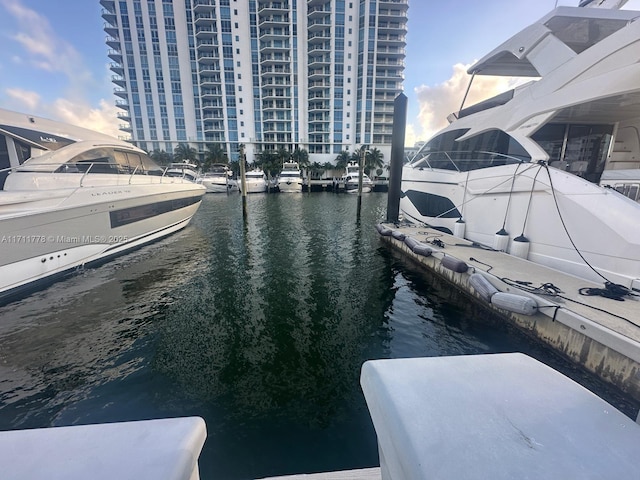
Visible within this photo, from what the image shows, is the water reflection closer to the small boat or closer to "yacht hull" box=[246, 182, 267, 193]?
"yacht hull" box=[246, 182, 267, 193]

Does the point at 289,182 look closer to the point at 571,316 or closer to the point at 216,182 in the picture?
the point at 216,182

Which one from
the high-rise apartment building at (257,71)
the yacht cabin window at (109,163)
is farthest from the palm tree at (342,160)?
the yacht cabin window at (109,163)

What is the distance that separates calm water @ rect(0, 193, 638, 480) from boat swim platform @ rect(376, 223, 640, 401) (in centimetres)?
25

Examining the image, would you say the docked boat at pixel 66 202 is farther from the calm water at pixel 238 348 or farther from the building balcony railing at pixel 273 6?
the building balcony railing at pixel 273 6

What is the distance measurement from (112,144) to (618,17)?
15.6 meters

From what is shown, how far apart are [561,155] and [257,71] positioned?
56.8m

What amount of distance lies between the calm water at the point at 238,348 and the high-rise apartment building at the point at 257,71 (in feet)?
163

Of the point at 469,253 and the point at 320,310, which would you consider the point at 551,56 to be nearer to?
the point at 469,253

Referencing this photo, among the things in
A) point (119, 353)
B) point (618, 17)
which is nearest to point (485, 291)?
point (119, 353)

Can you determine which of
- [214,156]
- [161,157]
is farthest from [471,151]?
[161,157]

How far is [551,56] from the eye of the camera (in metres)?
6.85

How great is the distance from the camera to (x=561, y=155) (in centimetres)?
734

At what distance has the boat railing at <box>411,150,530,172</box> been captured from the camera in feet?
24.2

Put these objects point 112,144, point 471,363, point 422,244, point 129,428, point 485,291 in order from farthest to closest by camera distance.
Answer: point 112,144 → point 422,244 → point 485,291 → point 471,363 → point 129,428
